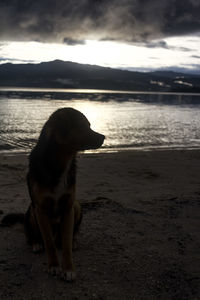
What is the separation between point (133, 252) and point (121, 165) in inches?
244

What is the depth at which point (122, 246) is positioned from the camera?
14.7 ft

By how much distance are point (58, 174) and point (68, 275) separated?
1155mm

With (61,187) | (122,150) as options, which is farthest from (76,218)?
(122,150)

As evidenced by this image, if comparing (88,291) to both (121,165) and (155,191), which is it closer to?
(155,191)

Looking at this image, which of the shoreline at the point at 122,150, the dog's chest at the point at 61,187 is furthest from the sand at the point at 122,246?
the shoreline at the point at 122,150

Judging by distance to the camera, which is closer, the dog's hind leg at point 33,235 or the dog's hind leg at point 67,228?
the dog's hind leg at point 67,228

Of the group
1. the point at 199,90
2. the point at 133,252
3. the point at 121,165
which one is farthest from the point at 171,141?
the point at 199,90

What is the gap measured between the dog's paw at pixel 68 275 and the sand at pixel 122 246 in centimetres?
6

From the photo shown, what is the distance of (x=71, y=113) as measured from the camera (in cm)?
374

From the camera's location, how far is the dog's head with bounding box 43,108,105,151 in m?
3.61

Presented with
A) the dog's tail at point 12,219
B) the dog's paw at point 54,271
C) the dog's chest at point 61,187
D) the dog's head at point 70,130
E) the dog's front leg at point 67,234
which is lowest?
the dog's paw at point 54,271

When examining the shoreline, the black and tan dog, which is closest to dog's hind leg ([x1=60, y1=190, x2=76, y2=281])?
the black and tan dog

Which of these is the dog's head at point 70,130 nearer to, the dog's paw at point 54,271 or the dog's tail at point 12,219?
the dog's paw at point 54,271

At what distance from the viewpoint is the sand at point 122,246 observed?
11.4ft
